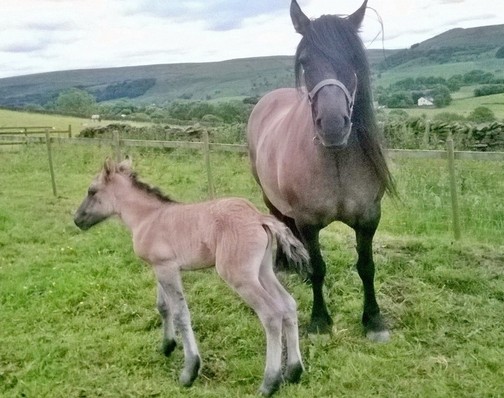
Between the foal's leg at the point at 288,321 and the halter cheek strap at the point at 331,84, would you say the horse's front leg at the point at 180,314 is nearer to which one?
the foal's leg at the point at 288,321

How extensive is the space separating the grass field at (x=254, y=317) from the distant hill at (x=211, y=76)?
2.07 m

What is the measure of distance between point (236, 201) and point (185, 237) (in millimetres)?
429

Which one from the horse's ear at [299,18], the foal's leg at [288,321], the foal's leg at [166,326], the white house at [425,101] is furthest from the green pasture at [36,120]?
the foal's leg at [288,321]

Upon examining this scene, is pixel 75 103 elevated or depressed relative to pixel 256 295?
elevated

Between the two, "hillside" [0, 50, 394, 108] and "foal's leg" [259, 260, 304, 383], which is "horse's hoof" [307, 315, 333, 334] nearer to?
"foal's leg" [259, 260, 304, 383]

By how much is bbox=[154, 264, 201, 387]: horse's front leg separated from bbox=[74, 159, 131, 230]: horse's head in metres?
0.73

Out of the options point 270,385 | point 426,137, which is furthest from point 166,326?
point 426,137

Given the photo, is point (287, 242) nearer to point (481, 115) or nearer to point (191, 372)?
point (191, 372)

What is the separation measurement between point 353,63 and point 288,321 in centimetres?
181

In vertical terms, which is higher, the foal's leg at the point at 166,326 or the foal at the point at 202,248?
the foal at the point at 202,248

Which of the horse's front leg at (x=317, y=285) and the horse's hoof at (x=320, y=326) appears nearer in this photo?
the horse's front leg at (x=317, y=285)

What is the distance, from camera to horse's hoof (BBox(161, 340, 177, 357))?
4.52m

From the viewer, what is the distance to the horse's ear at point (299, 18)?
413 cm

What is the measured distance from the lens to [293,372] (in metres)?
3.97
